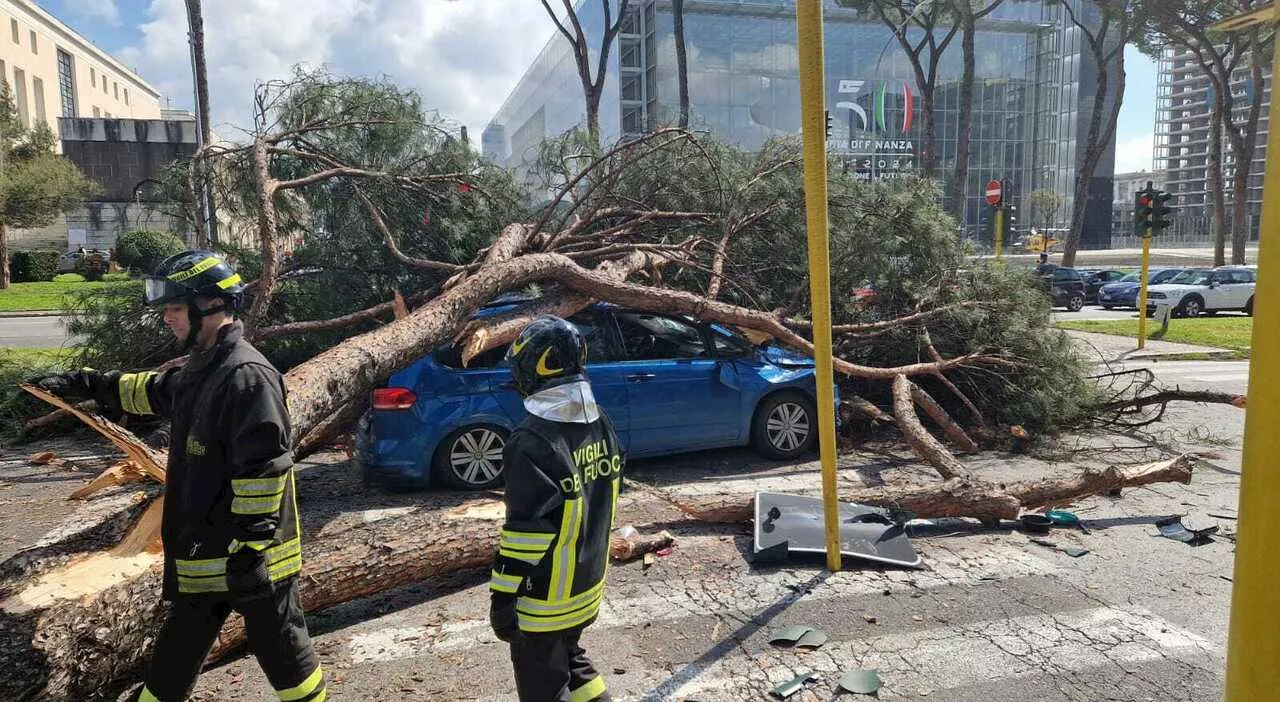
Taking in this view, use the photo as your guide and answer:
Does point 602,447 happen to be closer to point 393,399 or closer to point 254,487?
point 254,487

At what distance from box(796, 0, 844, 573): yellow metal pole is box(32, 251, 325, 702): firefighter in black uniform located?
2538mm

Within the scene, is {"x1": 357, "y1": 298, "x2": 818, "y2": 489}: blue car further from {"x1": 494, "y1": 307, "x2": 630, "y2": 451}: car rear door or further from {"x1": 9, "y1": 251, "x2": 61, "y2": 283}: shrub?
{"x1": 9, "y1": 251, "x2": 61, "y2": 283}: shrub

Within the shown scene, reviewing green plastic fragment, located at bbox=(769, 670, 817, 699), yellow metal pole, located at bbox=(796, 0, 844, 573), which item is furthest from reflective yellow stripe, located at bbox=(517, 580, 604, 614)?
yellow metal pole, located at bbox=(796, 0, 844, 573)

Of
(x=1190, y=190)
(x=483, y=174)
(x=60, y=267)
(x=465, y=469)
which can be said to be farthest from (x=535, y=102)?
(x=1190, y=190)

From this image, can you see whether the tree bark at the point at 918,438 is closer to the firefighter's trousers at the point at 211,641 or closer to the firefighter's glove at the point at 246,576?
the firefighter's trousers at the point at 211,641

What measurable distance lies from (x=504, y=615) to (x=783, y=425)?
5226mm

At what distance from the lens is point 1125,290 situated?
28703mm

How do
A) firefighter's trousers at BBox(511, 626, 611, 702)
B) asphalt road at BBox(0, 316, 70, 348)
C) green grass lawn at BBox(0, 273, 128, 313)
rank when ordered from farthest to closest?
green grass lawn at BBox(0, 273, 128, 313)
asphalt road at BBox(0, 316, 70, 348)
firefighter's trousers at BBox(511, 626, 611, 702)

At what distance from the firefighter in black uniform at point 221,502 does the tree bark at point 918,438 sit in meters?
4.47

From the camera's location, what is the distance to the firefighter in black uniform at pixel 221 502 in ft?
8.88

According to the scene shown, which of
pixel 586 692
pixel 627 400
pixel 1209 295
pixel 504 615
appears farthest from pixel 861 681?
pixel 1209 295

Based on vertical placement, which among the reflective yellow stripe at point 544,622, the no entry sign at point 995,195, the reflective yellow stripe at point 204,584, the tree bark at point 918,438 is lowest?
the tree bark at point 918,438

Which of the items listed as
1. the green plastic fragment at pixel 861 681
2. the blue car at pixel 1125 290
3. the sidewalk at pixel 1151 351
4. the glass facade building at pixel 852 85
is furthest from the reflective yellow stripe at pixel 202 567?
the glass facade building at pixel 852 85

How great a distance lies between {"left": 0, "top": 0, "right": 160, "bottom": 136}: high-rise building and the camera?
5484cm
